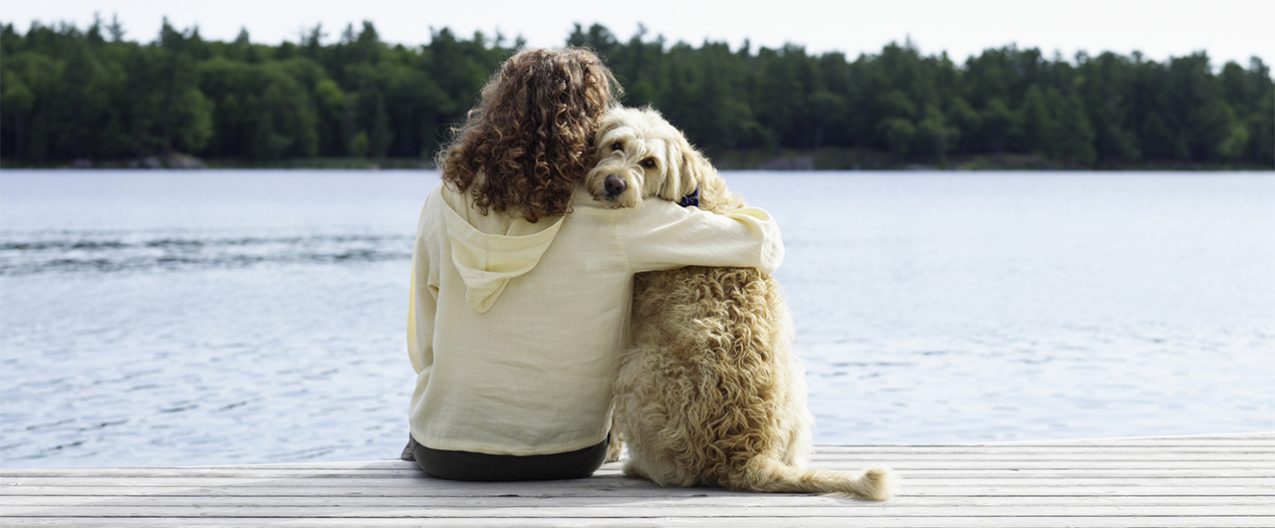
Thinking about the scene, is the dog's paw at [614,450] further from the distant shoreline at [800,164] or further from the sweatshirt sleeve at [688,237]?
the distant shoreline at [800,164]

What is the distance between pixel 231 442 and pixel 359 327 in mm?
6089

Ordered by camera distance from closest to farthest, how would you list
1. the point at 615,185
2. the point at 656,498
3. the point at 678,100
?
1. the point at 615,185
2. the point at 656,498
3. the point at 678,100

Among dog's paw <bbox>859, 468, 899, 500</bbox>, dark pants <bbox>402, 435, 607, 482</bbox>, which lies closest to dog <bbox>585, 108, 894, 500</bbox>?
dog's paw <bbox>859, 468, 899, 500</bbox>

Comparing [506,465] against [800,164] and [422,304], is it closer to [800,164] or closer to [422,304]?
[422,304]

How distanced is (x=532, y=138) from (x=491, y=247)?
0.33 metres

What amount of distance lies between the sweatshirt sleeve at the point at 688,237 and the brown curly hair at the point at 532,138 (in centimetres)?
21

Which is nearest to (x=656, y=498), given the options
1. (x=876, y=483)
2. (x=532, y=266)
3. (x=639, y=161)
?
(x=876, y=483)

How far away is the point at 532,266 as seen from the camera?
12.5ft

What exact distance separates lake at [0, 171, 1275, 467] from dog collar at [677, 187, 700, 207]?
548cm

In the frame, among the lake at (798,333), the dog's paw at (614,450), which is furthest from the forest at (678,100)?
the dog's paw at (614,450)

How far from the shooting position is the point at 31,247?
2595 cm

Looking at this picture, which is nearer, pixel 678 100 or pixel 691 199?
pixel 691 199

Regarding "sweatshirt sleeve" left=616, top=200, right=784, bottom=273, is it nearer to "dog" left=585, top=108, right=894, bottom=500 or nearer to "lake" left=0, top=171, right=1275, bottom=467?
"dog" left=585, top=108, right=894, bottom=500

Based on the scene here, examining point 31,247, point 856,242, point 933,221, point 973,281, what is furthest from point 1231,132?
point 31,247
